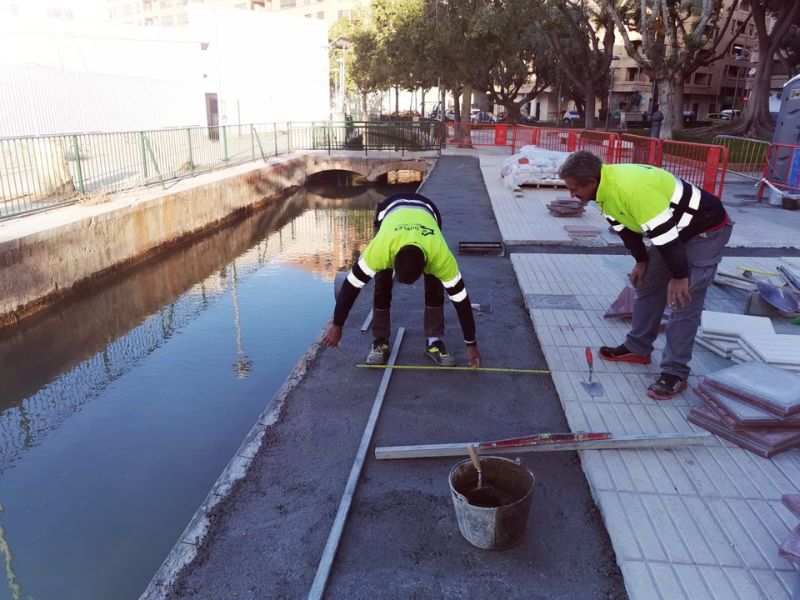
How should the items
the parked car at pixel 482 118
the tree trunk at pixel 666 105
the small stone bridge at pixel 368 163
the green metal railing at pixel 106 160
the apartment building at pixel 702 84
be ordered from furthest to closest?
the apartment building at pixel 702 84 → the parked car at pixel 482 118 → the small stone bridge at pixel 368 163 → the tree trunk at pixel 666 105 → the green metal railing at pixel 106 160

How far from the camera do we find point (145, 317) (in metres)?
9.73

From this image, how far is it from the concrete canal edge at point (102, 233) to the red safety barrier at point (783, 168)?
12608mm

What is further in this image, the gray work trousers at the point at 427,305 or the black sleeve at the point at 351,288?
the gray work trousers at the point at 427,305

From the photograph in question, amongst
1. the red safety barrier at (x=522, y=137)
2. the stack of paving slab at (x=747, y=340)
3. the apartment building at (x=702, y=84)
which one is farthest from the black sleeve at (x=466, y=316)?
the apartment building at (x=702, y=84)

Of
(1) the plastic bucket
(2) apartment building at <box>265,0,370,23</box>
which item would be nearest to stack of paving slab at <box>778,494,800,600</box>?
(1) the plastic bucket

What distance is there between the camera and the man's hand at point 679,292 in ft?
12.9

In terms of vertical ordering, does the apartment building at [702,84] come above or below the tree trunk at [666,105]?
above

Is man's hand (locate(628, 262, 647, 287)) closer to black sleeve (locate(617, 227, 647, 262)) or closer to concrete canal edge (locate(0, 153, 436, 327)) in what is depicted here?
black sleeve (locate(617, 227, 647, 262))

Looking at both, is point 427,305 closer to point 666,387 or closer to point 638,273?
point 638,273

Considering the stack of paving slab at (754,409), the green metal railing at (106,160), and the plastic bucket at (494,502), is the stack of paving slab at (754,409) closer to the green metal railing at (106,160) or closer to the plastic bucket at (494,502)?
the plastic bucket at (494,502)

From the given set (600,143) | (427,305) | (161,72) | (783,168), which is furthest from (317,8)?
(427,305)

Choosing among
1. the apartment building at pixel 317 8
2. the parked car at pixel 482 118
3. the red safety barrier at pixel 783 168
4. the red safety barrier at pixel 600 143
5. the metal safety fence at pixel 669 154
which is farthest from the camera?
the apartment building at pixel 317 8

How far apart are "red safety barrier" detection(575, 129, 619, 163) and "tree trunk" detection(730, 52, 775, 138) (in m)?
10.5

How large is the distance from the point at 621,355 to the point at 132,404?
5286mm
